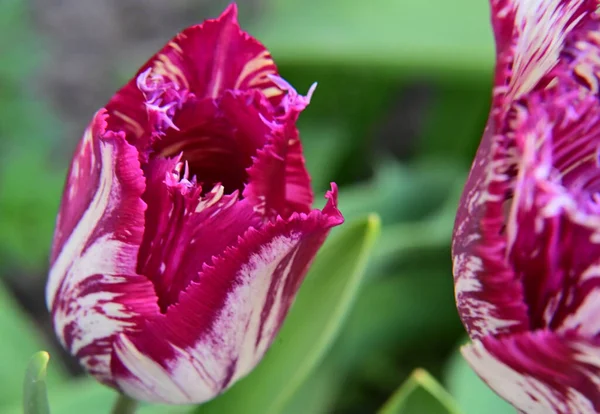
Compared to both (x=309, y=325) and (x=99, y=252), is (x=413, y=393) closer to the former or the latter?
(x=309, y=325)

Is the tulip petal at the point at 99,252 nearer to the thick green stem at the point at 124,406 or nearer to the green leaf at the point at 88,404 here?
the thick green stem at the point at 124,406

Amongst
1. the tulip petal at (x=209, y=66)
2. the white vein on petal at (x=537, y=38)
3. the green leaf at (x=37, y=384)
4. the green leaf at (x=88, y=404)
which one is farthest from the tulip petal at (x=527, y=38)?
the green leaf at (x=88, y=404)

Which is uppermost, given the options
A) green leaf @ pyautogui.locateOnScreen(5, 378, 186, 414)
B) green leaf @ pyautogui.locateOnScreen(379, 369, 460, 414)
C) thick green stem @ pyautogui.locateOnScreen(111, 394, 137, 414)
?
green leaf @ pyautogui.locateOnScreen(379, 369, 460, 414)

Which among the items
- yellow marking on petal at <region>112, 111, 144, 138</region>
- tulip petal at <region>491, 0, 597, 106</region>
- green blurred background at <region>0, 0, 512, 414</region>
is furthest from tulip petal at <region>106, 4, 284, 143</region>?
green blurred background at <region>0, 0, 512, 414</region>

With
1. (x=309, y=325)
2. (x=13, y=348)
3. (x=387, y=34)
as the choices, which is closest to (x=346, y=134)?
(x=387, y=34)

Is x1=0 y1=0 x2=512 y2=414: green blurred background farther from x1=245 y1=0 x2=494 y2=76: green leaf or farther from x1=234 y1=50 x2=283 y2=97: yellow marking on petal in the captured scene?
x1=234 y1=50 x2=283 y2=97: yellow marking on petal

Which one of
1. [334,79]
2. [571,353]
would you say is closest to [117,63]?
[334,79]
